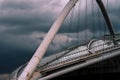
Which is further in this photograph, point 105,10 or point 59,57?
point 105,10

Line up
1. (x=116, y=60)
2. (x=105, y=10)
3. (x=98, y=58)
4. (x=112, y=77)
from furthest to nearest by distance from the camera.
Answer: (x=112, y=77) → (x=116, y=60) → (x=105, y=10) → (x=98, y=58)

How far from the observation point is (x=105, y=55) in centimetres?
6844

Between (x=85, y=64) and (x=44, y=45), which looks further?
(x=85, y=64)

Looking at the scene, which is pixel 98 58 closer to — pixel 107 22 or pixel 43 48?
pixel 43 48

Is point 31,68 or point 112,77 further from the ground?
point 112,77

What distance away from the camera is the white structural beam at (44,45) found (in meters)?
56.3

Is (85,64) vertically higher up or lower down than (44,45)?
lower down

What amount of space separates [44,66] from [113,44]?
Answer: 15.5 meters

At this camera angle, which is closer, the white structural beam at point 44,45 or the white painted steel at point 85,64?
the white structural beam at point 44,45

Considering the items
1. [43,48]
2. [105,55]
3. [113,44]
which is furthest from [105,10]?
[43,48]

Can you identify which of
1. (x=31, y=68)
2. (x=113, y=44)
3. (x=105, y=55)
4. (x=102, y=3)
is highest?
(x=102, y=3)

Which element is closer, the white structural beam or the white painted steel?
the white structural beam

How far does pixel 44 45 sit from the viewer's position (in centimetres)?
5947

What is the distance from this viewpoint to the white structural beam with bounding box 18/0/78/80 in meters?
56.3
